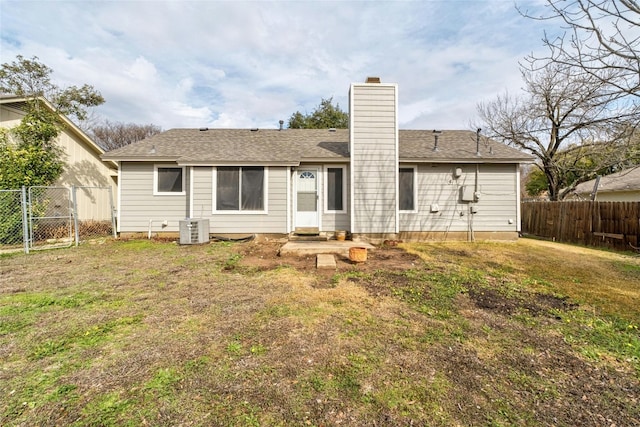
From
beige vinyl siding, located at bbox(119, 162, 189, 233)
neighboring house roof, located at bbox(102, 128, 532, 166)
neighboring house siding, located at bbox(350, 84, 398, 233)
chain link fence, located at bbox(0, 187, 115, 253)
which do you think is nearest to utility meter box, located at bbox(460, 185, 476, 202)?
neighboring house roof, located at bbox(102, 128, 532, 166)

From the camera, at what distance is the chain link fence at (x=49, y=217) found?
7.83 m

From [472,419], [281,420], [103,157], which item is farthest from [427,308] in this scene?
[103,157]

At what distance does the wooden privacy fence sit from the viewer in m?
7.75

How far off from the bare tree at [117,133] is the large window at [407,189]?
28.4 metres

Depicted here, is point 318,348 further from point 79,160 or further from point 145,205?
point 79,160

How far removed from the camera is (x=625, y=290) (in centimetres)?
441

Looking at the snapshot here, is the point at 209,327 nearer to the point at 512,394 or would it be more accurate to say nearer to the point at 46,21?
the point at 512,394

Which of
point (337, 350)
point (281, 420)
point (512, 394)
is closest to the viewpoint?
point (281, 420)

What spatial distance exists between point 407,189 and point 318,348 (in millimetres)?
7168

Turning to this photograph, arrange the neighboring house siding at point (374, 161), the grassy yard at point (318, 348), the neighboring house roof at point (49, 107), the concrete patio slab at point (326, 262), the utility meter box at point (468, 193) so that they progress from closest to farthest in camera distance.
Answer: the grassy yard at point (318, 348), the concrete patio slab at point (326, 262), the neighboring house siding at point (374, 161), the utility meter box at point (468, 193), the neighboring house roof at point (49, 107)

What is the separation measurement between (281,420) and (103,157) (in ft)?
32.2

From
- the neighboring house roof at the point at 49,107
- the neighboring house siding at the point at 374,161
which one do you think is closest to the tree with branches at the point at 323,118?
the neighboring house siding at the point at 374,161

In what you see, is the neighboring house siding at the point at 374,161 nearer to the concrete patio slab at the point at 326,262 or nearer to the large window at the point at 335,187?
the large window at the point at 335,187

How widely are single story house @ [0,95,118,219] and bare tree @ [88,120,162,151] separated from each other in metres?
18.6
